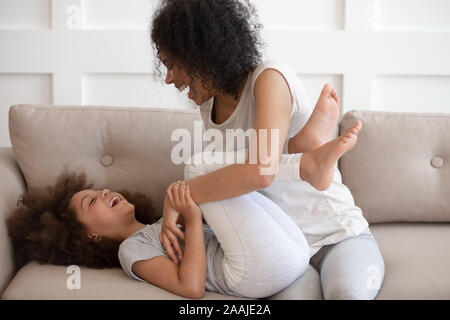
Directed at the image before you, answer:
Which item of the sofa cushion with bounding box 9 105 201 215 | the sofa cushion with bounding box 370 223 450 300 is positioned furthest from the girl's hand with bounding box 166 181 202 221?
the sofa cushion with bounding box 370 223 450 300

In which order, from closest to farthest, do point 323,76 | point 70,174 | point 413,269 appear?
point 413,269
point 70,174
point 323,76

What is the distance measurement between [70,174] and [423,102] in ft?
4.89

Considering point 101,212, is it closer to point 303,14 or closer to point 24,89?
point 24,89

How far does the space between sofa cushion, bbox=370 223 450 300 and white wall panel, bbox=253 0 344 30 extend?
0.88 meters

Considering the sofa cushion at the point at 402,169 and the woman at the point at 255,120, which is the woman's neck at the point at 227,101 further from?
the sofa cushion at the point at 402,169

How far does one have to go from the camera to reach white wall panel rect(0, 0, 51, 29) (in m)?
2.01

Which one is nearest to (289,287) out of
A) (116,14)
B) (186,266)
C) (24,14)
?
(186,266)

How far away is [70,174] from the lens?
1.56 meters

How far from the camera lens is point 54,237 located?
1364 millimetres

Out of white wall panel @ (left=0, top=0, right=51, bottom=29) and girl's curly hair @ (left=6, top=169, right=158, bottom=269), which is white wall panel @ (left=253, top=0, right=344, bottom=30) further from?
girl's curly hair @ (left=6, top=169, right=158, bottom=269)

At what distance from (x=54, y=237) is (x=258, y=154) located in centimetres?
64

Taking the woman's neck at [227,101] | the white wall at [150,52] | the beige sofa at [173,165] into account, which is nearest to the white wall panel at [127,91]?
the white wall at [150,52]
